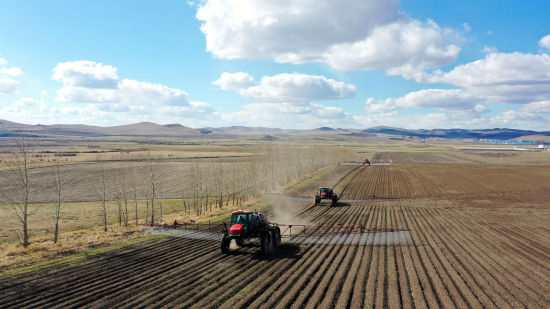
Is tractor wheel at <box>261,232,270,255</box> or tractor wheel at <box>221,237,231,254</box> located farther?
tractor wheel at <box>221,237,231,254</box>

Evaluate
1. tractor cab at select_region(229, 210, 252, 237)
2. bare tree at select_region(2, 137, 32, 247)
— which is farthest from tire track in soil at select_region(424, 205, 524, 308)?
bare tree at select_region(2, 137, 32, 247)

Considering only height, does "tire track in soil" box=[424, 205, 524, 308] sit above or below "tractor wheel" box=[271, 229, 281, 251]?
below

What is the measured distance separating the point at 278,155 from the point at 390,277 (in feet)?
189

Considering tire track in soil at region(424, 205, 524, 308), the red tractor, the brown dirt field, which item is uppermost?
the red tractor

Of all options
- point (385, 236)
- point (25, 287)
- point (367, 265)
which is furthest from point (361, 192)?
point (25, 287)

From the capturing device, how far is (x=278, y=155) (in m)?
73.4

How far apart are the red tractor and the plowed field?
0.76m

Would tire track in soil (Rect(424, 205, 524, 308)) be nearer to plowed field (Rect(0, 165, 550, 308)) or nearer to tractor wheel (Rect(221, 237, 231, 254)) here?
plowed field (Rect(0, 165, 550, 308))

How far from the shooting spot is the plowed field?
13430mm

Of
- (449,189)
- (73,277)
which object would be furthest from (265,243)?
(449,189)

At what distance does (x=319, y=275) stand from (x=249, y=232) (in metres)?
5.33

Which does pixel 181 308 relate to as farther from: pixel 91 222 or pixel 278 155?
pixel 278 155

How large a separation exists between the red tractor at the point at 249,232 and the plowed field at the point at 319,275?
29.7 inches

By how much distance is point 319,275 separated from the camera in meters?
16.3
